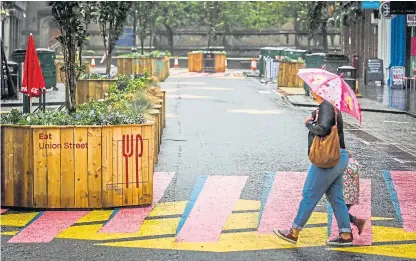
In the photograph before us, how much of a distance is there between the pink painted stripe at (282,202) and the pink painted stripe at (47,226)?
2.06 meters

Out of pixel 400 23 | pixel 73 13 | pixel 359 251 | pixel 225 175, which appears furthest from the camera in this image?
pixel 400 23

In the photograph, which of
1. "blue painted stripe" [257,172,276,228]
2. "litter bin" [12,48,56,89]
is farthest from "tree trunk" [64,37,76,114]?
"litter bin" [12,48,56,89]

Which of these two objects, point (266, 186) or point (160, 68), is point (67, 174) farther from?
point (160, 68)

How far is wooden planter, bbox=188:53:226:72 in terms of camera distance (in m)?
56.3

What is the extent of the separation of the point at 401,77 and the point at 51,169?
27893 millimetres

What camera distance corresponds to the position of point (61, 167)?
11000 millimetres

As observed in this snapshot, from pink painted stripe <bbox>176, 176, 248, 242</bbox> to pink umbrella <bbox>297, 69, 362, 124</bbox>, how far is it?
69.9 inches

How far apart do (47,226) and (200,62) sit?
4644 cm

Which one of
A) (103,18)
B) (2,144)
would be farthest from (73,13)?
(103,18)

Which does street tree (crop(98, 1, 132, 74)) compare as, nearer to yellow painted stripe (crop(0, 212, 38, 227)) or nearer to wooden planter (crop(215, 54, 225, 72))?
yellow painted stripe (crop(0, 212, 38, 227))

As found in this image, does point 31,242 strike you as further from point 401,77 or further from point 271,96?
point 401,77

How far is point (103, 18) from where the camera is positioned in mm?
28781

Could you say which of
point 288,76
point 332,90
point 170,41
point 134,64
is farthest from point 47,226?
point 170,41

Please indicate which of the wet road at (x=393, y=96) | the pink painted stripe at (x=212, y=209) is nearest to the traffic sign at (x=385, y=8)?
the wet road at (x=393, y=96)
